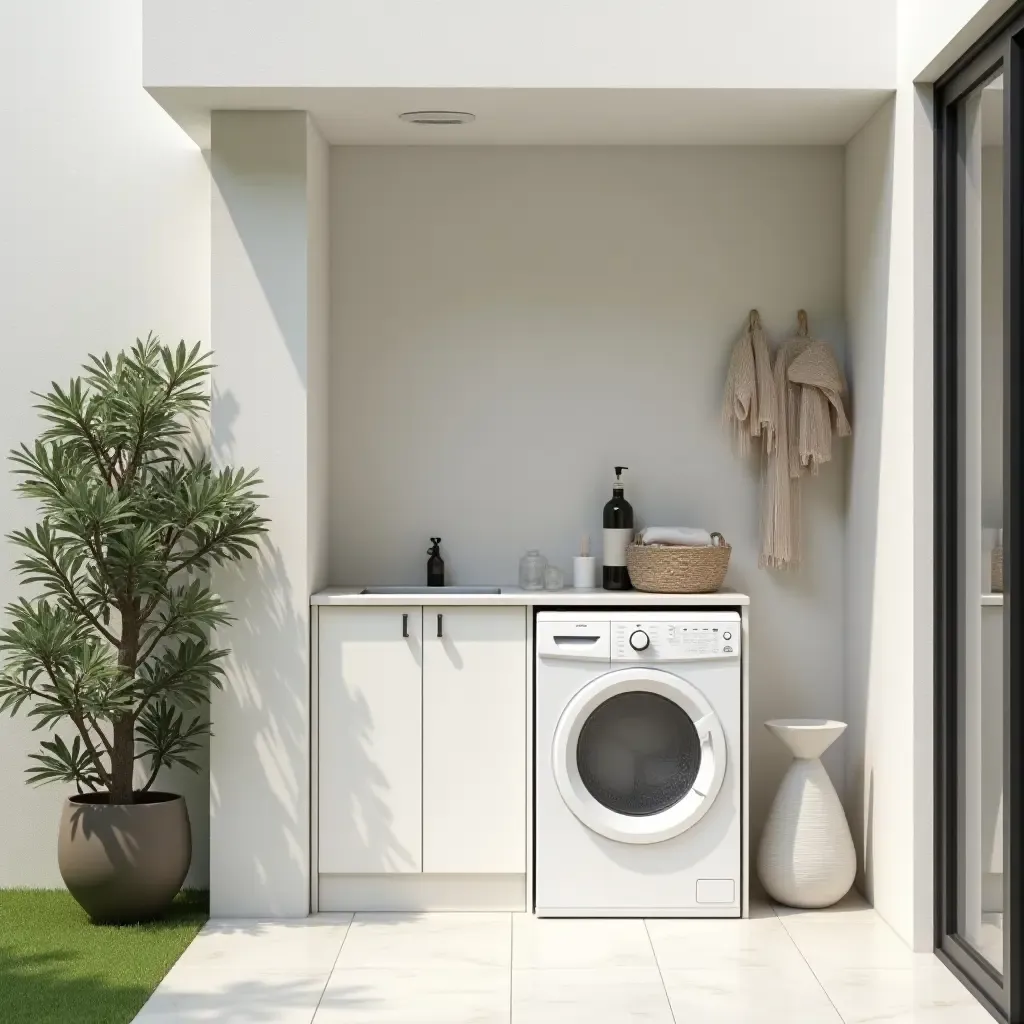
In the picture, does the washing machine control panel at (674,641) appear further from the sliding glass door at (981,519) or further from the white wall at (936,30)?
the white wall at (936,30)

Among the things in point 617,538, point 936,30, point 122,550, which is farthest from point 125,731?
point 936,30

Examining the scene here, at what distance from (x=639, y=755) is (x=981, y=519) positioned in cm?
127

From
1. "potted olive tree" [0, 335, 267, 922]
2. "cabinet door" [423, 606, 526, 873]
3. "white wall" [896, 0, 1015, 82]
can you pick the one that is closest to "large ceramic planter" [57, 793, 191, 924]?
"potted olive tree" [0, 335, 267, 922]

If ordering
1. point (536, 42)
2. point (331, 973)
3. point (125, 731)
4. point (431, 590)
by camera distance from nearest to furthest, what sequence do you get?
point (331, 973) < point (536, 42) < point (125, 731) < point (431, 590)

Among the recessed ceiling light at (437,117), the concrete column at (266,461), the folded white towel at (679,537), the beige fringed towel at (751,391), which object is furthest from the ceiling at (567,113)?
the folded white towel at (679,537)

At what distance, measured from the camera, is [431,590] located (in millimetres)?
4336

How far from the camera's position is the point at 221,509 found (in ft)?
12.6

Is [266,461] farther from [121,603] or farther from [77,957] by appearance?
[77,957]

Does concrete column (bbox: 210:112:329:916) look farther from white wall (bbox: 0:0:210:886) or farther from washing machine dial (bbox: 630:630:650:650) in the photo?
washing machine dial (bbox: 630:630:650:650)

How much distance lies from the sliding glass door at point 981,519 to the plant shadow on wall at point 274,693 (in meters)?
1.64

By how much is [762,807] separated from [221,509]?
204cm

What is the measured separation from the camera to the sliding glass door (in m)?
3.12

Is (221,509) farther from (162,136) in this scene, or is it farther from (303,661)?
(162,136)

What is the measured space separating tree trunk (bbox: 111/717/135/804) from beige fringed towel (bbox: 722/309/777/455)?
2.12 m
